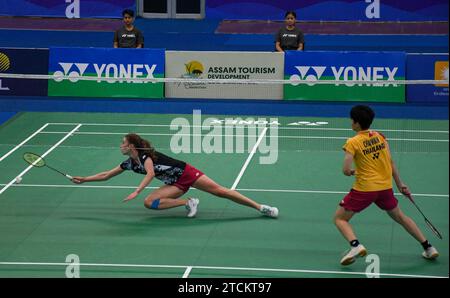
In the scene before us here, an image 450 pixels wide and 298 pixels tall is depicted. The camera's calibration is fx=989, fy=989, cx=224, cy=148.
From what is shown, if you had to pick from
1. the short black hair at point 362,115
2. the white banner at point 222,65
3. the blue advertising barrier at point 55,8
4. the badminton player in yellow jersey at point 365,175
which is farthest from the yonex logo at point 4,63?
the short black hair at point 362,115

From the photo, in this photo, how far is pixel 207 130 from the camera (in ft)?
59.7

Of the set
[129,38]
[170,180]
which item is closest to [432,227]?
[170,180]

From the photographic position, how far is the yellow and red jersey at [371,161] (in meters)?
11.0

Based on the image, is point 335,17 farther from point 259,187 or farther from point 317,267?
point 317,267

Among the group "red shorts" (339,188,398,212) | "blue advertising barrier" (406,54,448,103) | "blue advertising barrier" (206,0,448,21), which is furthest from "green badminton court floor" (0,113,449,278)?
"blue advertising barrier" (206,0,448,21)

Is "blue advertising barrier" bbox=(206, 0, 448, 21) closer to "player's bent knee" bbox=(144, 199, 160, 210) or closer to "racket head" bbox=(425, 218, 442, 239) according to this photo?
"player's bent knee" bbox=(144, 199, 160, 210)

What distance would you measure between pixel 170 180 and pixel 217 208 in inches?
34.1

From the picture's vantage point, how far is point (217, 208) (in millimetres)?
13695

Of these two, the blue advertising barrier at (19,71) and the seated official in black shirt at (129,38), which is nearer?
the blue advertising barrier at (19,71)

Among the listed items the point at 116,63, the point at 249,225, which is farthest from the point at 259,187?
the point at 116,63

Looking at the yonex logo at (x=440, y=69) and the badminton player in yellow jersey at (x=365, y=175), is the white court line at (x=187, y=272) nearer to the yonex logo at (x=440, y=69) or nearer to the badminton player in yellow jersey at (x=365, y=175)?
the badminton player in yellow jersey at (x=365, y=175)

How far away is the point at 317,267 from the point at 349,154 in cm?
139

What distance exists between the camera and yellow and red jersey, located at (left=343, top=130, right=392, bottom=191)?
11.0 m

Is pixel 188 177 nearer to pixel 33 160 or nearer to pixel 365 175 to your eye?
pixel 33 160
